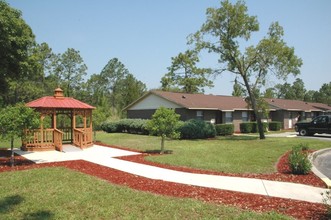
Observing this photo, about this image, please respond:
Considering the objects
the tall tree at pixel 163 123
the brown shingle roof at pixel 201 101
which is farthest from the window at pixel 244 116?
the tall tree at pixel 163 123

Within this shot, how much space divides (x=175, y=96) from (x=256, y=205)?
1080 inches

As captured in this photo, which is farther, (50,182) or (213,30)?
(213,30)

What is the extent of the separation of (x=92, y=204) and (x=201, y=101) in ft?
91.5

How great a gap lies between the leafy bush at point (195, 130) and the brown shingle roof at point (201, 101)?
368 cm

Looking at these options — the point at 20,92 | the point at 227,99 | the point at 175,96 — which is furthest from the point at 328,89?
the point at 20,92

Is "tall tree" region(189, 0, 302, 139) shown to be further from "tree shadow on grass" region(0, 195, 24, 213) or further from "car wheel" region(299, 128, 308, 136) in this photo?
"tree shadow on grass" region(0, 195, 24, 213)

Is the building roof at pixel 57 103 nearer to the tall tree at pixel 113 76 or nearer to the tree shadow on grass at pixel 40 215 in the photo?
the tree shadow on grass at pixel 40 215

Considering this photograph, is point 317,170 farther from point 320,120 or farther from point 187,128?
point 320,120

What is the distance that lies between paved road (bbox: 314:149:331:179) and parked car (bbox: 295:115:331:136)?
444 inches

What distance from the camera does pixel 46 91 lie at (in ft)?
166

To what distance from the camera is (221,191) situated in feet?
27.8

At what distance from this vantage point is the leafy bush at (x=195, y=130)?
2581 cm

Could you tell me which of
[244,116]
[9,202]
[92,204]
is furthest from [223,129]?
[9,202]

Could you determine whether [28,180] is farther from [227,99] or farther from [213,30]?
[227,99]
